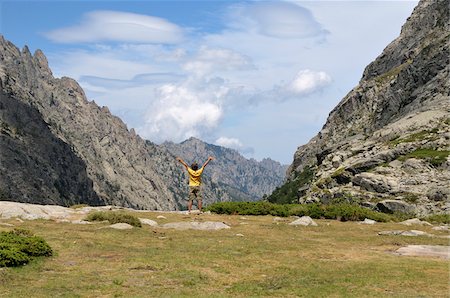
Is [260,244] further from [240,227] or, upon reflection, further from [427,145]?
[427,145]

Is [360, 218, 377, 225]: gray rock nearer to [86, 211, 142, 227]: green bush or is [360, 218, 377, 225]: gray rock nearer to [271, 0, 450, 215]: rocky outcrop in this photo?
[271, 0, 450, 215]: rocky outcrop

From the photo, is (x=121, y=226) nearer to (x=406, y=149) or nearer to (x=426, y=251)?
(x=426, y=251)

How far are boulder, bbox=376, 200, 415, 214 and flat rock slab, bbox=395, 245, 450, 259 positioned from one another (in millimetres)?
32152

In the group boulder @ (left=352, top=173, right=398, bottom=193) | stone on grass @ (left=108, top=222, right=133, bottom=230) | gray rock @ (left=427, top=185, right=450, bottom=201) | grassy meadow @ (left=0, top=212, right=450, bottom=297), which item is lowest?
grassy meadow @ (left=0, top=212, right=450, bottom=297)

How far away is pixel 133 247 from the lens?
74.7 feet

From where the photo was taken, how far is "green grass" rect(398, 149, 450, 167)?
201ft

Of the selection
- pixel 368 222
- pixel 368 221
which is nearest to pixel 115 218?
pixel 368 222

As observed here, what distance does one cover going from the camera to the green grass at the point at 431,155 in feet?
201

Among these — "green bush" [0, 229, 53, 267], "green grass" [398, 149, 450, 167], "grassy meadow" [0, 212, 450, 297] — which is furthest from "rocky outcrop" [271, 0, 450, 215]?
"green bush" [0, 229, 53, 267]

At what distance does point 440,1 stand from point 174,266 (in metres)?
180

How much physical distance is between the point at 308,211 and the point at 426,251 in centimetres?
1988

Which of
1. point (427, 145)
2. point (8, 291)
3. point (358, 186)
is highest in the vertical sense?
point (427, 145)

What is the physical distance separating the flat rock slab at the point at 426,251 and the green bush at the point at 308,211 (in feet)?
54.2

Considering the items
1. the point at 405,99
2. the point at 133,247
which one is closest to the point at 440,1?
the point at 405,99
